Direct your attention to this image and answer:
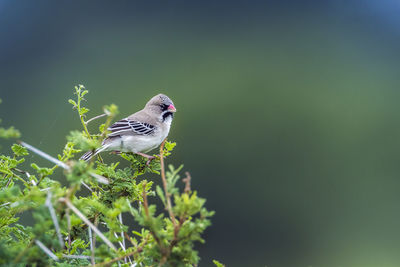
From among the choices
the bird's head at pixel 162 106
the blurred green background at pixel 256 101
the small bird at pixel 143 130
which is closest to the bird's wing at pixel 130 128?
the small bird at pixel 143 130

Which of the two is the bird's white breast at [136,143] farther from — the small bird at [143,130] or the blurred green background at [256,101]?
the blurred green background at [256,101]

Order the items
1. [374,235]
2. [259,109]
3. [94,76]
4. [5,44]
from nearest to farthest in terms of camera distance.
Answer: [374,235] → [259,109] → [94,76] → [5,44]

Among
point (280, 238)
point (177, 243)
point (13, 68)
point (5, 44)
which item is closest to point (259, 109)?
point (280, 238)

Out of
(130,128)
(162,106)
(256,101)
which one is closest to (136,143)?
(130,128)

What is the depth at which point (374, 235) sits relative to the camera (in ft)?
76.0

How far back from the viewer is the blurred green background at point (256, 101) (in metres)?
23.9

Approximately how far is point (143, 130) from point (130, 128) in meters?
0.17

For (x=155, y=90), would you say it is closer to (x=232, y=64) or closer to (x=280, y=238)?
(x=232, y=64)

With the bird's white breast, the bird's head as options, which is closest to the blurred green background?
the bird's head

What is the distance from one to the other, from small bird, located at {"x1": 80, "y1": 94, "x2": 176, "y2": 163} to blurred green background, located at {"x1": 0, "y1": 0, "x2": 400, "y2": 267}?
434 inches

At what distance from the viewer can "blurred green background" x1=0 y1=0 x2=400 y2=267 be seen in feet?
78.3

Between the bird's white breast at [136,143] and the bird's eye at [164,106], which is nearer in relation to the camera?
the bird's white breast at [136,143]

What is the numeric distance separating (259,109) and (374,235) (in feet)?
33.7

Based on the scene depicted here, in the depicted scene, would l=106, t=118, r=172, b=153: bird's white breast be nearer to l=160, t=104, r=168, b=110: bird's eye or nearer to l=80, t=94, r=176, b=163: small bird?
l=80, t=94, r=176, b=163: small bird
